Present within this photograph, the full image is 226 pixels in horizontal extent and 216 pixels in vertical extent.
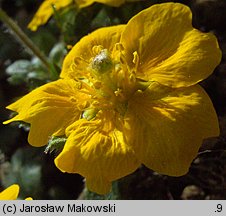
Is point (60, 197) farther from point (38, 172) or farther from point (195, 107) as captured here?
point (195, 107)

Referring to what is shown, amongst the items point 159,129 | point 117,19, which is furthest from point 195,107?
point 117,19

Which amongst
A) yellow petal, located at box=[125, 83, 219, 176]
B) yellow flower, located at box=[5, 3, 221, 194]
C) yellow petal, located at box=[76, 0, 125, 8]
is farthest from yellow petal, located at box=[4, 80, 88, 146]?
yellow petal, located at box=[76, 0, 125, 8]

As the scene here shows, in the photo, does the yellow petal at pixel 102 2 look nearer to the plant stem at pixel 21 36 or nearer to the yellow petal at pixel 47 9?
the yellow petal at pixel 47 9

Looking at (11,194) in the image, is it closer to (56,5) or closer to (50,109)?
(50,109)

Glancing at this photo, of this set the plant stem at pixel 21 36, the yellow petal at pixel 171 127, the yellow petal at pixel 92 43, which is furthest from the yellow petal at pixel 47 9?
the yellow petal at pixel 171 127

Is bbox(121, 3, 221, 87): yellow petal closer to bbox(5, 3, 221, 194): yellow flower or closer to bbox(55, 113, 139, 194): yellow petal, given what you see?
bbox(5, 3, 221, 194): yellow flower

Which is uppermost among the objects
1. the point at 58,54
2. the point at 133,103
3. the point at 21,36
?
the point at 21,36

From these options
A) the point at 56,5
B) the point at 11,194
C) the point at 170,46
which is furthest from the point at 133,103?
Answer: the point at 56,5
